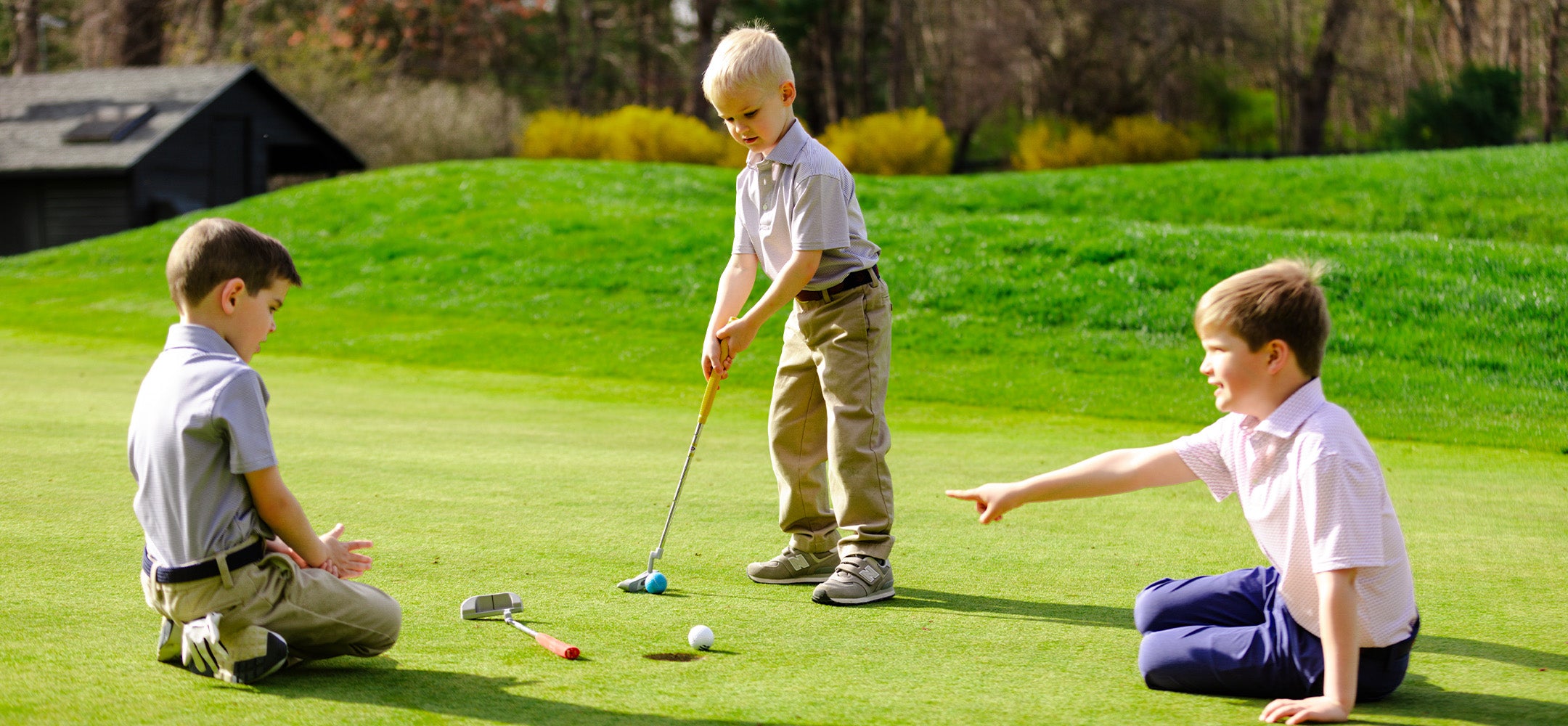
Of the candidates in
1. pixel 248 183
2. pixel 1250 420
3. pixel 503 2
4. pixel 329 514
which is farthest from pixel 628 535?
pixel 503 2

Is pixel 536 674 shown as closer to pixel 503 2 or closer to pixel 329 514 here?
pixel 329 514

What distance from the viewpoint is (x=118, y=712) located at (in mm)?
2689

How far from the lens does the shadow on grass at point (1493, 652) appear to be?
3.27 meters

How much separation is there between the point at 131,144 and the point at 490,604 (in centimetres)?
2775

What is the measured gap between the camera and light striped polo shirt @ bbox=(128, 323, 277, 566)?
2877 millimetres

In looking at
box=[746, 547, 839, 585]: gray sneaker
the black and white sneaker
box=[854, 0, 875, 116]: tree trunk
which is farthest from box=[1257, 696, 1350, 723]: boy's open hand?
box=[854, 0, 875, 116]: tree trunk

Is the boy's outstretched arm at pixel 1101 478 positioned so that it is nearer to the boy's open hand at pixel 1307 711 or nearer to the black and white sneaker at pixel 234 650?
the boy's open hand at pixel 1307 711

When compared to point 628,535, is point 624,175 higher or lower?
higher

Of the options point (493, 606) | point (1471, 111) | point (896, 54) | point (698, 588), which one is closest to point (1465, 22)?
point (1471, 111)

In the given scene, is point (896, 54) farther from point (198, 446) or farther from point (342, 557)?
point (198, 446)

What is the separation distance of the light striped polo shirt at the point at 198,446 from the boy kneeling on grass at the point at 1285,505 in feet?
5.45

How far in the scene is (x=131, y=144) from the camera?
27297 millimetres

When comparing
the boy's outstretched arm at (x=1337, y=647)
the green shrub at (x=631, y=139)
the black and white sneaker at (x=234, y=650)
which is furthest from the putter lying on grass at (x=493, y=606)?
the green shrub at (x=631, y=139)

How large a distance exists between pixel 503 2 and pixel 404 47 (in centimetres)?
405
